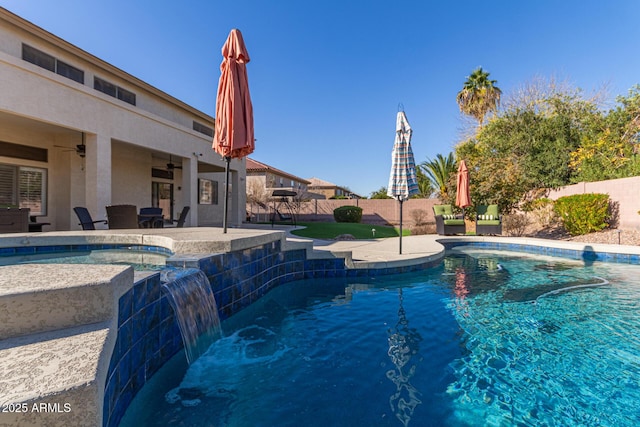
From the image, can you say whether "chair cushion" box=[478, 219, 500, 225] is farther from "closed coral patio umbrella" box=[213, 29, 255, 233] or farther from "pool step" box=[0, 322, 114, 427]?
"pool step" box=[0, 322, 114, 427]

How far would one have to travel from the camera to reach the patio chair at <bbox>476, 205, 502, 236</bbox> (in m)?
12.0

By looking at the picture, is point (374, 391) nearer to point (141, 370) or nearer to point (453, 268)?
point (141, 370)

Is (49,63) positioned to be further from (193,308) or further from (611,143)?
(611,143)

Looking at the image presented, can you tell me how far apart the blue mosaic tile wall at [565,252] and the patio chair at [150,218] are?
990 centimetres

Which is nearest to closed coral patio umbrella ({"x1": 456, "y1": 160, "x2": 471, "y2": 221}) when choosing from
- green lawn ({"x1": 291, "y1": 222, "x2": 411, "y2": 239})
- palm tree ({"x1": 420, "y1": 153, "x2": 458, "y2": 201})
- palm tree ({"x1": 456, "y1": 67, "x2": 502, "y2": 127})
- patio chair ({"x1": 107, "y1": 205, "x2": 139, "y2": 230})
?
green lawn ({"x1": 291, "y1": 222, "x2": 411, "y2": 239})

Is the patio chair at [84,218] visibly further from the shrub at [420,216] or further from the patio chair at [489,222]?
the shrub at [420,216]

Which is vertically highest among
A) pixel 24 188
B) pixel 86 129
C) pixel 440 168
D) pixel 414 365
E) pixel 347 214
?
pixel 440 168

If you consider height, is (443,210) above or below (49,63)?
below

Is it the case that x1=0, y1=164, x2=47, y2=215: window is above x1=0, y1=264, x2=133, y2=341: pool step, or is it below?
above

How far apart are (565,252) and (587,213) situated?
416 centimetres

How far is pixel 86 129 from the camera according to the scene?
26.0ft

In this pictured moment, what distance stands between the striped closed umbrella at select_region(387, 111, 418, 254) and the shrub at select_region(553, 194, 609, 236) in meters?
8.76

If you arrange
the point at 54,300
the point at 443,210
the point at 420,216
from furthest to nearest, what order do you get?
the point at 420,216
the point at 443,210
the point at 54,300

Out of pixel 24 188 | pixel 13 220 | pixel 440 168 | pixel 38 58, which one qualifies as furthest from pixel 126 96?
pixel 440 168
